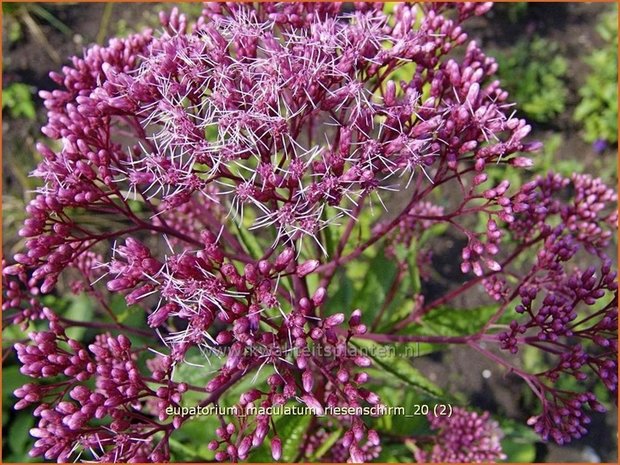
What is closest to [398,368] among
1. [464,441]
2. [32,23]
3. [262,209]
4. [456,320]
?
[456,320]

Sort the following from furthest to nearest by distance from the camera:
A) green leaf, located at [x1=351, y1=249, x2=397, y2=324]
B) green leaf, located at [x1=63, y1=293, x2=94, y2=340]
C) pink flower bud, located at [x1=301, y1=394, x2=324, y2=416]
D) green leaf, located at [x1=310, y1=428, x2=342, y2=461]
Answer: green leaf, located at [x1=63, y1=293, x2=94, y2=340], green leaf, located at [x1=351, y1=249, x2=397, y2=324], green leaf, located at [x1=310, y1=428, x2=342, y2=461], pink flower bud, located at [x1=301, y1=394, x2=324, y2=416]

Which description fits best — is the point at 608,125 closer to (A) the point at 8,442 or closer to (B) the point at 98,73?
(B) the point at 98,73

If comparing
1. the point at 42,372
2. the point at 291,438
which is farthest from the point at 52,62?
the point at 291,438

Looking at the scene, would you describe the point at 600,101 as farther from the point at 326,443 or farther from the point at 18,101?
the point at 18,101

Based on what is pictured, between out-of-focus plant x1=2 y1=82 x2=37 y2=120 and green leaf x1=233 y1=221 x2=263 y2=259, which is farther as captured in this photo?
out-of-focus plant x1=2 y1=82 x2=37 y2=120

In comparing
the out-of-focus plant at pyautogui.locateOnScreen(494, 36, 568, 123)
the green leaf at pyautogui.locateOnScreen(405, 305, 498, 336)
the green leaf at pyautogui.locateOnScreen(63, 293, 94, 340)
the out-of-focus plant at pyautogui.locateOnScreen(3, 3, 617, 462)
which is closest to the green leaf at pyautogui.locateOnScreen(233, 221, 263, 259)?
the out-of-focus plant at pyautogui.locateOnScreen(3, 3, 617, 462)

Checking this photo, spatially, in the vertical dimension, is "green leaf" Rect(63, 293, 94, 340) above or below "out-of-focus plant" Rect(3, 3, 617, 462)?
below

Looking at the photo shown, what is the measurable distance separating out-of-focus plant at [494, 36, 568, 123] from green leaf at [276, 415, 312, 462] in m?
3.12

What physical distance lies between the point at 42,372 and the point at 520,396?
9.79ft

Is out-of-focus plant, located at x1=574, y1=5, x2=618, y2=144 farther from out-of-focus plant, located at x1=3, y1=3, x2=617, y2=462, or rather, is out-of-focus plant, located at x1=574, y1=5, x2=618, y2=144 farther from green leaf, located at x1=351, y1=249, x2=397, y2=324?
green leaf, located at x1=351, y1=249, x2=397, y2=324

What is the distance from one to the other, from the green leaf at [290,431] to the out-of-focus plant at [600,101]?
131 inches

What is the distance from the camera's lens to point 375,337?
92.4 inches

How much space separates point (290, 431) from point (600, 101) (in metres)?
3.59

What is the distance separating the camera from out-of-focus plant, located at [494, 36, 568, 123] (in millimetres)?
4430
